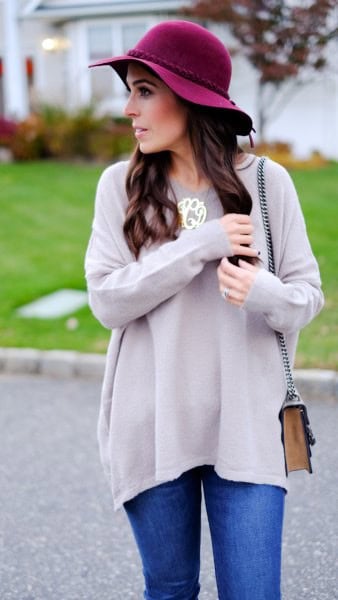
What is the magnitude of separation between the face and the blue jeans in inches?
32.3

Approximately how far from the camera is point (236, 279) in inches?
79.0

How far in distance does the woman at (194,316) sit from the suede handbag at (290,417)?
2cm

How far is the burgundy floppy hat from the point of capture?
6.73 feet

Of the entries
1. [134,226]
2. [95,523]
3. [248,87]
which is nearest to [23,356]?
[95,523]

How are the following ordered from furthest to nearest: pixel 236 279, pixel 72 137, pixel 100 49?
pixel 100 49 < pixel 72 137 < pixel 236 279

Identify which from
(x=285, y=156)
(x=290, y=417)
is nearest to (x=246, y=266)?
(x=290, y=417)

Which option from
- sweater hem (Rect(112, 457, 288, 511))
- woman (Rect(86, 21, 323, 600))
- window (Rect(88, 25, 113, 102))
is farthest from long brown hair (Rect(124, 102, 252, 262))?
window (Rect(88, 25, 113, 102))

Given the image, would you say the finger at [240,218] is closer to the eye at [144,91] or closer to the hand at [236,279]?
the hand at [236,279]

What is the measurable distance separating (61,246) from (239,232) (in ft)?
26.4

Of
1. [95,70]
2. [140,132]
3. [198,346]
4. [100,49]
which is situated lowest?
[95,70]

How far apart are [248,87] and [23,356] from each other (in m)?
16.8

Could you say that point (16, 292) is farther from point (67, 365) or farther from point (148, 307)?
point (148, 307)

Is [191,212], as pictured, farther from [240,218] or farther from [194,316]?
[194,316]

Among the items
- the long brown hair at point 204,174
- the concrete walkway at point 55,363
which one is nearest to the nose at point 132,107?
the long brown hair at point 204,174
